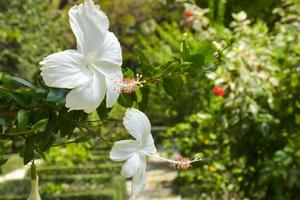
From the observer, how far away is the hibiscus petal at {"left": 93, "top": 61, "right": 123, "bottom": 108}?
751 millimetres

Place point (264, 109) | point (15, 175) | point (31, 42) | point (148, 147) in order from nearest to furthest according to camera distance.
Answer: point (148, 147), point (264, 109), point (31, 42), point (15, 175)

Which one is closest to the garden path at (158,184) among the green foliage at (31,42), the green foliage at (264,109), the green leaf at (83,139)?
the green foliage at (31,42)

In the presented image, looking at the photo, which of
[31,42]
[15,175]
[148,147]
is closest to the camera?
[148,147]

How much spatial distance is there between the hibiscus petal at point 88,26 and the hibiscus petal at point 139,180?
17 centimetres

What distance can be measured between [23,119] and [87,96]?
0.13m

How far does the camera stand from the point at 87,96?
73cm

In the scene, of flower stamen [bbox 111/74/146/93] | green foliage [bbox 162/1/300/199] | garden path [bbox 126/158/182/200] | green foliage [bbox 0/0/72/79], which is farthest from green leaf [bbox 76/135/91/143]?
green foliage [bbox 0/0/72/79]

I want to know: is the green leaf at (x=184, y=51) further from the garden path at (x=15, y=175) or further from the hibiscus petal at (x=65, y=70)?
the garden path at (x=15, y=175)

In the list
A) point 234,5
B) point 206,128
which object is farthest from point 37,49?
point 206,128

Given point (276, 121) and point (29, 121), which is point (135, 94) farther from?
point (276, 121)

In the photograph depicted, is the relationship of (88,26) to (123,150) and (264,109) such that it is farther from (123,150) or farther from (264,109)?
(264,109)

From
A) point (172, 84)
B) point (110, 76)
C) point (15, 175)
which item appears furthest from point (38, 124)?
point (15, 175)

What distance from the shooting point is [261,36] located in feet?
13.6

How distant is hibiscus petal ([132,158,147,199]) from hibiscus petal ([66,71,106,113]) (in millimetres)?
122
